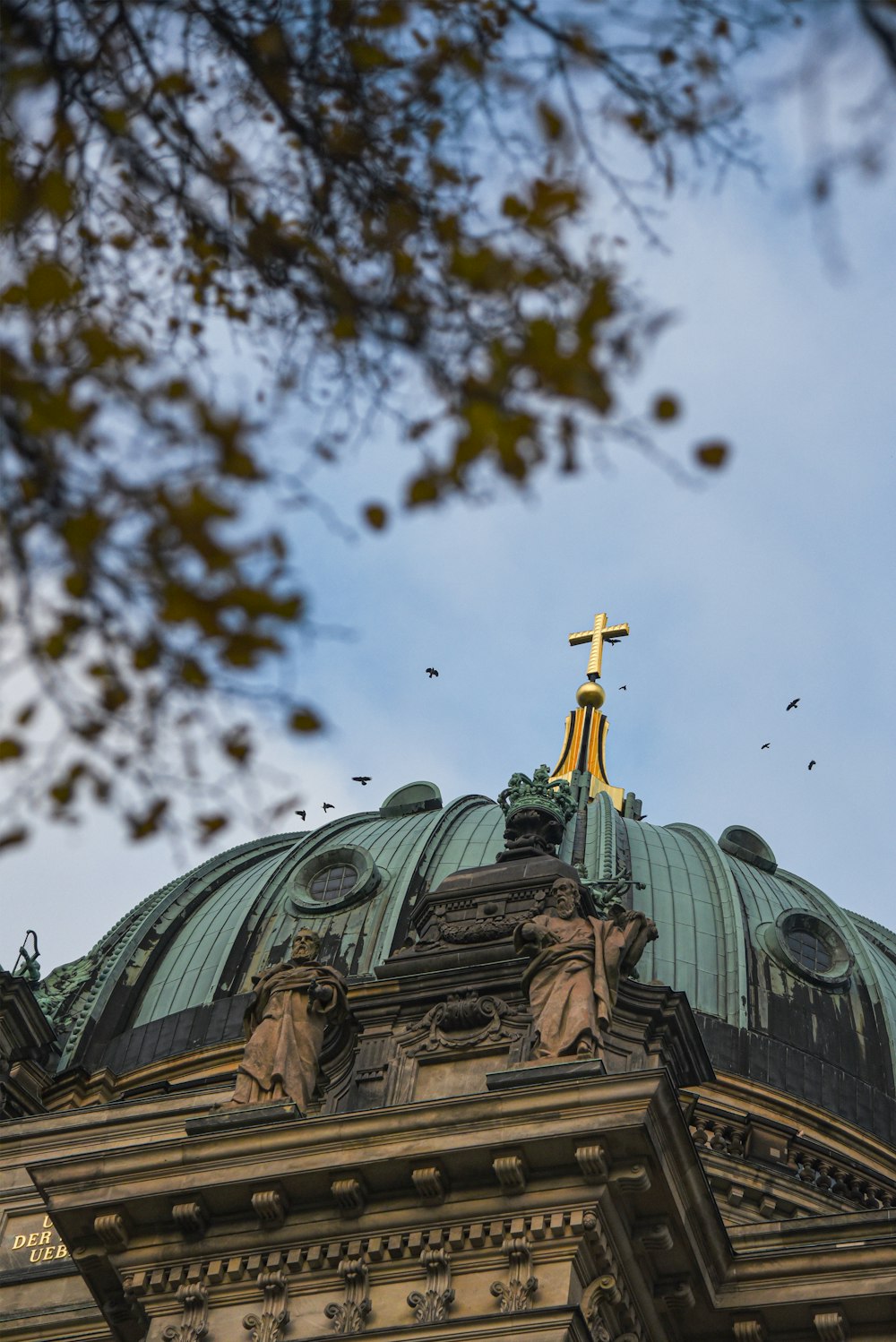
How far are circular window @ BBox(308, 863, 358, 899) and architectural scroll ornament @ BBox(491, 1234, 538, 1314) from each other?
2369cm

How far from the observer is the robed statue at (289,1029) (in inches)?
949

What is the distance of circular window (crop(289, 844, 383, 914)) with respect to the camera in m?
44.4

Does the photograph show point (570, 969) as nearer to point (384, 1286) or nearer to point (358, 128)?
point (384, 1286)

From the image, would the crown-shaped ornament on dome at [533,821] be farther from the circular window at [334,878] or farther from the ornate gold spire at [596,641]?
the ornate gold spire at [596,641]

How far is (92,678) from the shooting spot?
10555mm

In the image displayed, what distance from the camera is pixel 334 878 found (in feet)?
149

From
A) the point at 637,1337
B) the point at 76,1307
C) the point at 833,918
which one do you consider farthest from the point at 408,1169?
the point at 833,918

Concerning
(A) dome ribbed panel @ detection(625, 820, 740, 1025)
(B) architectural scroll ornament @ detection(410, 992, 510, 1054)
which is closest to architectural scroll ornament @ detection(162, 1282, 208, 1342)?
A: (B) architectural scroll ornament @ detection(410, 992, 510, 1054)

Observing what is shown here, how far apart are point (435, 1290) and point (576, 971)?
3971mm

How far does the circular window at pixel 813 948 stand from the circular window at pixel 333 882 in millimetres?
8201

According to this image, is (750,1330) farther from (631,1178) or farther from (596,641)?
(596,641)

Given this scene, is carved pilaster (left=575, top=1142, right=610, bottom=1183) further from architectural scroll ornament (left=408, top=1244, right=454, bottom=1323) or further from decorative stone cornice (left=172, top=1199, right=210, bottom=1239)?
decorative stone cornice (left=172, top=1199, right=210, bottom=1239)

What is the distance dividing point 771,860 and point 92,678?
39.8 metres

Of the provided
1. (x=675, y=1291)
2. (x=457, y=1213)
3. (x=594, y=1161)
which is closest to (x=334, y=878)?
(x=675, y=1291)
